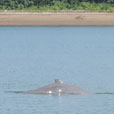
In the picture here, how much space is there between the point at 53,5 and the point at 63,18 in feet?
21.3

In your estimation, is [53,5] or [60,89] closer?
[60,89]

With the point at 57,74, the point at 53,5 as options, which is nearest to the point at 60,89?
the point at 57,74

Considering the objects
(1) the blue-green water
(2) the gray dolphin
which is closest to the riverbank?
(1) the blue-green water

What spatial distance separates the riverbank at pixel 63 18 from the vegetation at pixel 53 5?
2397 mm

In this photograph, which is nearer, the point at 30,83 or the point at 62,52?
the point at 30,83

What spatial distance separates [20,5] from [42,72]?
5336 centimetres

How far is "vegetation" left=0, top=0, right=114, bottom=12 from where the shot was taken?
92.6 metres

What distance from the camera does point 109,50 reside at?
186ft

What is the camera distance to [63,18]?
290ft

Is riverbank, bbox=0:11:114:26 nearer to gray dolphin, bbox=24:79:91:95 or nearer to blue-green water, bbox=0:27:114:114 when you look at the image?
blue-green water, bbox=0:27:114:114

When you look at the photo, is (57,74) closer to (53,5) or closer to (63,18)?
(63,18)

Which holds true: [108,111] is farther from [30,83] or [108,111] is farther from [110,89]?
[30,83]

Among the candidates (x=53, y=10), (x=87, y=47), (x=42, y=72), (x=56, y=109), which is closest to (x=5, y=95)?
(x=56, y=109)

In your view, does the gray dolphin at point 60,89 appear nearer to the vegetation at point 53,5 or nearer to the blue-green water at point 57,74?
the blue-green water at point 57,74
